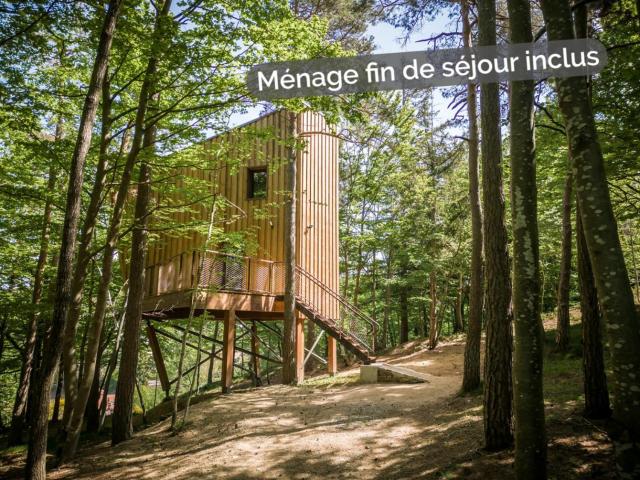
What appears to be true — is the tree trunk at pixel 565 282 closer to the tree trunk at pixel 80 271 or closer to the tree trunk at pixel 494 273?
the tree trunk at pixel 494 273

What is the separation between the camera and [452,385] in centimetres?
957

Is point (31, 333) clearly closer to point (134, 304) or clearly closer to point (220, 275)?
point (134, 304)

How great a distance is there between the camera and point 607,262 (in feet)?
10.8

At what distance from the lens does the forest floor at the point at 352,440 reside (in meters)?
4.57

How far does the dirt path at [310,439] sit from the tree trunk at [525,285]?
4.94 feet

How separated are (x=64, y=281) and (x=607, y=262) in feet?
20.3

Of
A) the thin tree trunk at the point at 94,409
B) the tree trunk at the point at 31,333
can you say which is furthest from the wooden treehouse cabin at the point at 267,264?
the tree trunk at the point at 31,333

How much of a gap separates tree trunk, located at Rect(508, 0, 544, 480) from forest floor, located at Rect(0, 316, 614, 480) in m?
0.60

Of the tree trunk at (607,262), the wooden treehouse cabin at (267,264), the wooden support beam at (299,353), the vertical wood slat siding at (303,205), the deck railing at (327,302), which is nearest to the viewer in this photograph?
the tree trunk at (607,262)

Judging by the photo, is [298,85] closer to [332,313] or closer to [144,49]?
[144,49]

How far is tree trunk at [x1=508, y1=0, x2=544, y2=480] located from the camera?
11.8ft

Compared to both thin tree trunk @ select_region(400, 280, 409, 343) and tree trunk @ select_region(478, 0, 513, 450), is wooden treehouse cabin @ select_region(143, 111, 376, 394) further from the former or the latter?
thin tree trunk @ select_region(400, 280, 409, 343)

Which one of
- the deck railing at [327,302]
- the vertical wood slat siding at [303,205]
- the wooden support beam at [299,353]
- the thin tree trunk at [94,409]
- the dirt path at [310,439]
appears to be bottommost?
the thin tree trunk at [94,409]

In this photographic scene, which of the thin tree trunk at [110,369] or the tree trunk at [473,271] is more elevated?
the tree trunk at [473,271]
